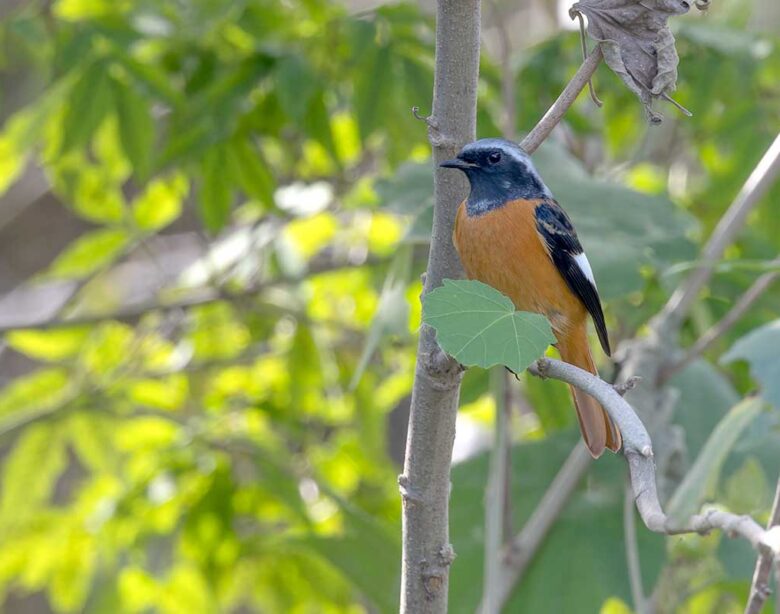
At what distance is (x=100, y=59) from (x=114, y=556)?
1.63 metres

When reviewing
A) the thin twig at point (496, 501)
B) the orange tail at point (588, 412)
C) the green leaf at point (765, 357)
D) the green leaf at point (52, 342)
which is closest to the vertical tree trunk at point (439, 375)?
the orange tail at point (588, 412)

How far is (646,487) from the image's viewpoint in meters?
1.23

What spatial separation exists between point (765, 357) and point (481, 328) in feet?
3.56

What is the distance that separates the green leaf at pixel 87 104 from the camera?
3295 mm

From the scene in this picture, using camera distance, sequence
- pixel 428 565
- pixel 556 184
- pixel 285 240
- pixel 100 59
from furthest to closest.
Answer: pixel 285 240 < pixel 100 59 < pixel 556 184 < pixel 428 565

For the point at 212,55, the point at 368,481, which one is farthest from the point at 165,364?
the point at 212,55

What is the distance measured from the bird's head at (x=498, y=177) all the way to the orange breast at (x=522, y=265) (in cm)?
2

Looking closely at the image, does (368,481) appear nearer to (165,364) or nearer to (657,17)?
(165,364)

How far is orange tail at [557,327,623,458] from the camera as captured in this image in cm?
220

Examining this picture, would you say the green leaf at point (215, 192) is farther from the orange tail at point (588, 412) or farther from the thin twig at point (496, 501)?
the orange tail at point (588, 412)

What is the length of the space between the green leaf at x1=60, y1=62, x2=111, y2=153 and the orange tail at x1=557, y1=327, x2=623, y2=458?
5.52 feet

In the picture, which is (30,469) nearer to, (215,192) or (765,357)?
(215,192)

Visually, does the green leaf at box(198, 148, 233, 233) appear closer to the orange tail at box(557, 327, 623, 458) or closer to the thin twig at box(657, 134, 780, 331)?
the thin twig at box(657, 134, 780, 331)

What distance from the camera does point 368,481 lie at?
4461mm
